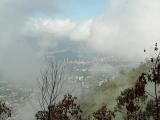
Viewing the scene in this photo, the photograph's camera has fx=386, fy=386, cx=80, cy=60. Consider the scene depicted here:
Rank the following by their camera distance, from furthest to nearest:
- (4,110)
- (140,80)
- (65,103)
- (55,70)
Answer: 1. (4,110)
2. (65,103)
3. (55,70)
4. (140,80)

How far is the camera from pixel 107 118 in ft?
169

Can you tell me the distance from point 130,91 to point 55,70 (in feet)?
23.6

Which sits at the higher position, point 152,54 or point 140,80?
point 152,54

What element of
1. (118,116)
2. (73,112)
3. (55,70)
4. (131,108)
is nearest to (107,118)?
(73,112)

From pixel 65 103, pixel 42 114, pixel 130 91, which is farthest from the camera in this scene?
pixel 65 103

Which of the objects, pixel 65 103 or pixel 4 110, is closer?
pixel 65 103

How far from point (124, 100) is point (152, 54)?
768cm

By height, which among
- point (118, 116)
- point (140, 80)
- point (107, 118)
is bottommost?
point (118, 116)

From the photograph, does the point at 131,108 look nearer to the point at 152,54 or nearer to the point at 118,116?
the point at 152,54

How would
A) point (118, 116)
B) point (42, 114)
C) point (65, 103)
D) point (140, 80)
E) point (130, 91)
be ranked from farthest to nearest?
point (118, 116) → point (65, 103) → point (42, 114) → point (130, 91) → point (140, 80)

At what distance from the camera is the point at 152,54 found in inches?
1184

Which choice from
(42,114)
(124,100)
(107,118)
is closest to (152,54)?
(124,100)

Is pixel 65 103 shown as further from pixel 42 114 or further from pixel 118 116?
pixel 118 116

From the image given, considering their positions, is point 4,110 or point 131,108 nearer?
point 131,108
